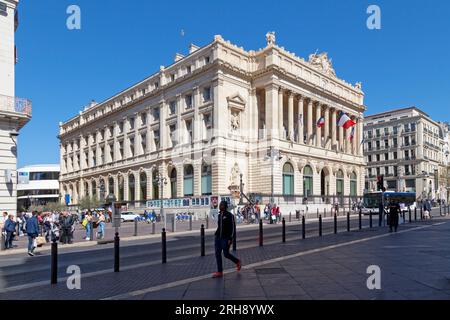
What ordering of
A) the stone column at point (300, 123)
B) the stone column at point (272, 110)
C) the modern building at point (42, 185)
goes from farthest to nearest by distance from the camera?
the modern building at point (42, 185) → the stone column at point (300, 123) → the stone column at point (272, 110)

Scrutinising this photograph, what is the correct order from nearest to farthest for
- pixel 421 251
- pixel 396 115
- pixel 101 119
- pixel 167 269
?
pixel 167 269, pixel 421 251, pixel 101 119, pixel 396 115

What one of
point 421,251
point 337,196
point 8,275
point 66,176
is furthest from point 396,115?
point 8,275

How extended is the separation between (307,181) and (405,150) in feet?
170

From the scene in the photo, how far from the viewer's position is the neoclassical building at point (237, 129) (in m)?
51.2

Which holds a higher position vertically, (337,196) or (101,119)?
(101,119)

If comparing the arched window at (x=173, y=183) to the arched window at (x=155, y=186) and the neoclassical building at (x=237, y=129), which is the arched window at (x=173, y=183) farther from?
the arched window at (x=155, y=186)

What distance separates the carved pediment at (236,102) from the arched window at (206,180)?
28.1ft

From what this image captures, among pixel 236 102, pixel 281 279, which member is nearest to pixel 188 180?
pixel 236 102

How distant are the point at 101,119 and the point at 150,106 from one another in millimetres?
18963

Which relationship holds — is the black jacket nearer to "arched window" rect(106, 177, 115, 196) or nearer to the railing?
the railing

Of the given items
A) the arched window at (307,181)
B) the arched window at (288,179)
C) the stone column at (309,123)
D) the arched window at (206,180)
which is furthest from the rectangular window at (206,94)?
the arched window at (307,181)

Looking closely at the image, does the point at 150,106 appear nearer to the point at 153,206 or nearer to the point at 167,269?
the point at 153,206

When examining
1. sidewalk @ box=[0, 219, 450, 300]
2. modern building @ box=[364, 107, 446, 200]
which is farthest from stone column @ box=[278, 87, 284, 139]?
modern building @ box=[364, 107, 446, 200]

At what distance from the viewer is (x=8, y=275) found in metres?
11.0
